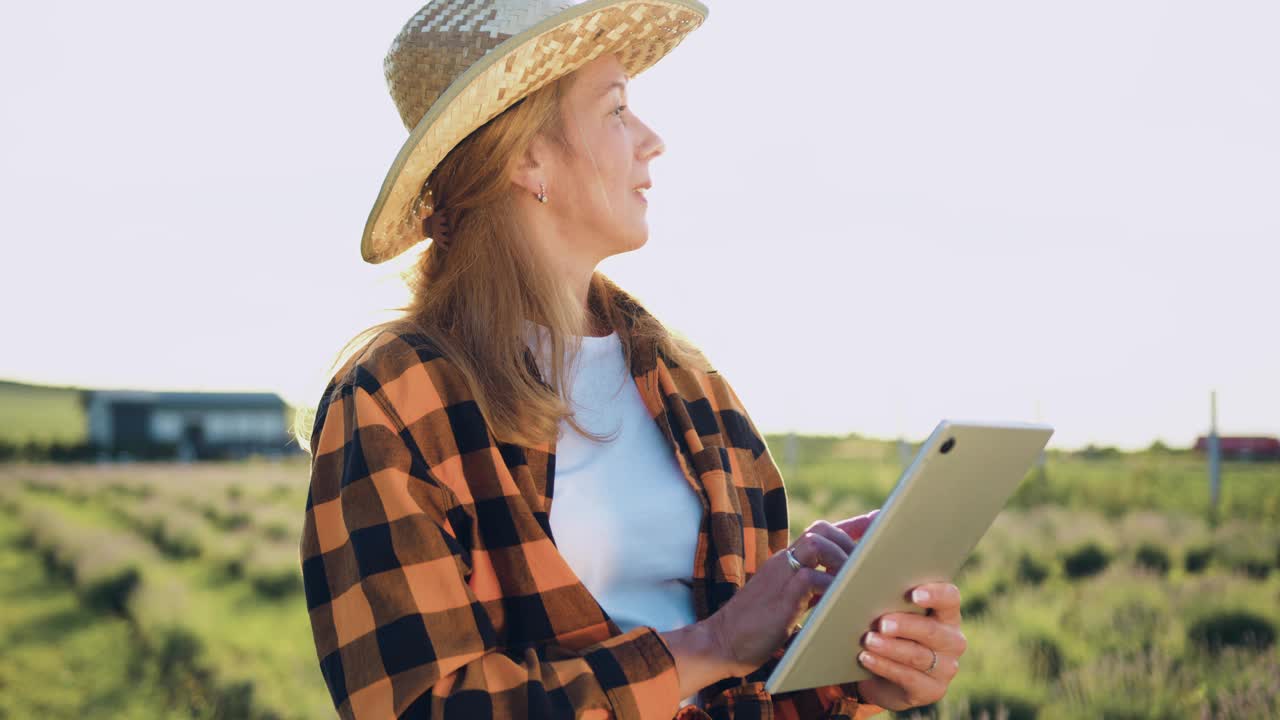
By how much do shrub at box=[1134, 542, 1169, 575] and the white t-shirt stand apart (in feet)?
25.8

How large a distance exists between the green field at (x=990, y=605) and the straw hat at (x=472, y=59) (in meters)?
3.65

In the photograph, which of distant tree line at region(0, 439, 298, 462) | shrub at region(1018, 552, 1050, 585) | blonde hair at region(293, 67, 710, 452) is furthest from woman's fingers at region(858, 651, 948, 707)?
distant tree line at region(0, 439, 298, 462)

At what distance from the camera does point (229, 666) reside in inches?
257

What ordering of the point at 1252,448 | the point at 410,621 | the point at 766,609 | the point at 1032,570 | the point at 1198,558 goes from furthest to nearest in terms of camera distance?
the point at 1252,448 → the point at 1198,558 → the point at 1032,570 → the point at 766,609 → the point at 410,621

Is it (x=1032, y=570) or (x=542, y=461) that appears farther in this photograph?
(x=1032, y=570)

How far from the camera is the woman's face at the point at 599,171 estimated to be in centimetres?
202

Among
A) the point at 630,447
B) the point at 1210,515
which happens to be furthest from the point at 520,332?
the point at 1210,515

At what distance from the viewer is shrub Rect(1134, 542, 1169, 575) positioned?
28.8 ft

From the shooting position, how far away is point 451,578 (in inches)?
62.1

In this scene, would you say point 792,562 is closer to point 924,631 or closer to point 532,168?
point 924,631

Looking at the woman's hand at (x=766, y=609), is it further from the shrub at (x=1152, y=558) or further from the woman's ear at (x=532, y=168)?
the shrub at (x=1152, y=558)

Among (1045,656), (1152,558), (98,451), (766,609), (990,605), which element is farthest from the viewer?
(98,451)

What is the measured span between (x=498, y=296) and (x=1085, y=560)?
8.23 m

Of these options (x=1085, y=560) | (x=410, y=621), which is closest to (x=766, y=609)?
(x=410, y=621)
